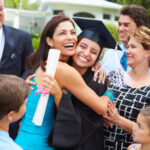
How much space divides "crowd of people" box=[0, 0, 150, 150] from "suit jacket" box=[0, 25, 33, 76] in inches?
10.9

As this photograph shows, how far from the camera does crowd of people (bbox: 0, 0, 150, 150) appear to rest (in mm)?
2375

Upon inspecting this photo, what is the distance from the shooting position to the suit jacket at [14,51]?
3529 millimetres

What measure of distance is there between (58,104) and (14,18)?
28261mm

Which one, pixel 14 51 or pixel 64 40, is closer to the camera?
pixel 64 40

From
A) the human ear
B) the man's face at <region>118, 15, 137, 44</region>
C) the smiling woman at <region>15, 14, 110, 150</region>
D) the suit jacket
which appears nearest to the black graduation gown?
the smiling woman at <region>15, 14, 110, 150</region>

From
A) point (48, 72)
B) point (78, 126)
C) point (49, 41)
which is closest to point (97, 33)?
point (49, 41)

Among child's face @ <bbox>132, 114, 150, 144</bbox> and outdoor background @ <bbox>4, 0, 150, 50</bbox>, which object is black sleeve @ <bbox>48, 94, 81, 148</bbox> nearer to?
child's face @ <bbox>132, 114, 150, 144</bbox>

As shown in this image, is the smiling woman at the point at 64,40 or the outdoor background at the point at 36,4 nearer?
the smiling woman at the point at 64,40

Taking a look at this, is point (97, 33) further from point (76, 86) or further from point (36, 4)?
point (36, 4)

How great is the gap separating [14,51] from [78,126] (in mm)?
1633

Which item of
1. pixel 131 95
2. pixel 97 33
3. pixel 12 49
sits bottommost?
pixel 131 95

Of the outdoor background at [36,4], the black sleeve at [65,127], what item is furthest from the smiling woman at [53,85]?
the outdoor background at [36,4]

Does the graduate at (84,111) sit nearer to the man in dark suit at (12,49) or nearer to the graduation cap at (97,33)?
the graduation cap at (97,33)

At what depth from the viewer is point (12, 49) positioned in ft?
11.7
